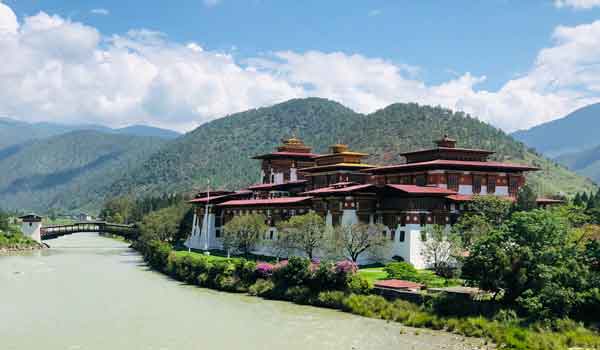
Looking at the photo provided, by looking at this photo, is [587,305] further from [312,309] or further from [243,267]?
[243,267]

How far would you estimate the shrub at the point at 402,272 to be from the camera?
45.0 metres

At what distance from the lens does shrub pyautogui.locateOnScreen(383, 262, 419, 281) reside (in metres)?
45.0

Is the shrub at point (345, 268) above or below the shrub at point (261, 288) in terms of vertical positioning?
above

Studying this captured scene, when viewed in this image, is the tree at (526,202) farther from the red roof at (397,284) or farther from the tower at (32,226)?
the tower at (32,226)

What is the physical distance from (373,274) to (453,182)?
15356 millimetres

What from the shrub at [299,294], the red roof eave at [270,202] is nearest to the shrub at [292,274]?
the shrub at [299,294]

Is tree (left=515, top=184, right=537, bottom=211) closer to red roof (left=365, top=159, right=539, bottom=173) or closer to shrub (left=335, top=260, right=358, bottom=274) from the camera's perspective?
red roof (left=365, top=159, right=539, bottom=173)

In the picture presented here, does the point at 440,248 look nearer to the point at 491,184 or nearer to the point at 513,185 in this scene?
the point at 491,184

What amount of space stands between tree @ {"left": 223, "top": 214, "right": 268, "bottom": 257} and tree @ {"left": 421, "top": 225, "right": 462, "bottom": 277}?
18319mm

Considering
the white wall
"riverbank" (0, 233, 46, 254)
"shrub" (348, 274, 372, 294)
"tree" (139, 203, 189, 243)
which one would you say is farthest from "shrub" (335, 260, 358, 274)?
the white wall

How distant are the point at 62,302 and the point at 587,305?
34097mm

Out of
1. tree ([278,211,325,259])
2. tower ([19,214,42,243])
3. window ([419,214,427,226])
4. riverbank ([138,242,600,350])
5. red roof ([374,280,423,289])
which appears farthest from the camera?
tower ([19,214,42,243])

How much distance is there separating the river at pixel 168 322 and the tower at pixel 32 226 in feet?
192

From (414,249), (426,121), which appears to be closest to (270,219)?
(414,249)
